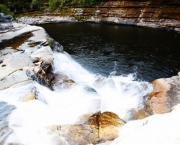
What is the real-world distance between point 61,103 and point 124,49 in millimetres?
12549

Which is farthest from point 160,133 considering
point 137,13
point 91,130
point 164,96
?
point 137,13

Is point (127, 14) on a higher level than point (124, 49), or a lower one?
higher

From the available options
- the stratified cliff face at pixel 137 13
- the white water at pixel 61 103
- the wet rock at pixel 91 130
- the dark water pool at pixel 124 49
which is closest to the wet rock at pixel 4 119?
the white water at pixel 61 103

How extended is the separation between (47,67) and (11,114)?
5.47 m

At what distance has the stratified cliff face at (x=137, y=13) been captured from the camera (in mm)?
29594

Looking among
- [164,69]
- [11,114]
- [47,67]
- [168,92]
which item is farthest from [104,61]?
[11,114]

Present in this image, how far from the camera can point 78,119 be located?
9297 mm

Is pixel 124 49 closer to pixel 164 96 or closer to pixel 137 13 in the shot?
pixel 164 96

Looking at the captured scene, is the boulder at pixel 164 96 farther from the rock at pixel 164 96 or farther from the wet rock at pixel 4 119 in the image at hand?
the wet rock at pixel 4 119

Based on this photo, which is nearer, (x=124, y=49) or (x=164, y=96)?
(x=164, y=96)

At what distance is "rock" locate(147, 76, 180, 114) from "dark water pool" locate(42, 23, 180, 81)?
222 cm

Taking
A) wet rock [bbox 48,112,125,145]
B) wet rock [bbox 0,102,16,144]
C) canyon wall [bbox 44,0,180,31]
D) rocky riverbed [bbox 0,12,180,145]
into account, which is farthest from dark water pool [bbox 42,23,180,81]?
wet rock [bbox 0,102,16,144]

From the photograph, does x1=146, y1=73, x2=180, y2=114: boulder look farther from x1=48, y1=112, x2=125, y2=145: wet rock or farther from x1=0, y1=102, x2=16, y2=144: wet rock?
x1=0, y1=102, x2=16, y2=144: wet rock

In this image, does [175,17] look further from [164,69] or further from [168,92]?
[168,92]
